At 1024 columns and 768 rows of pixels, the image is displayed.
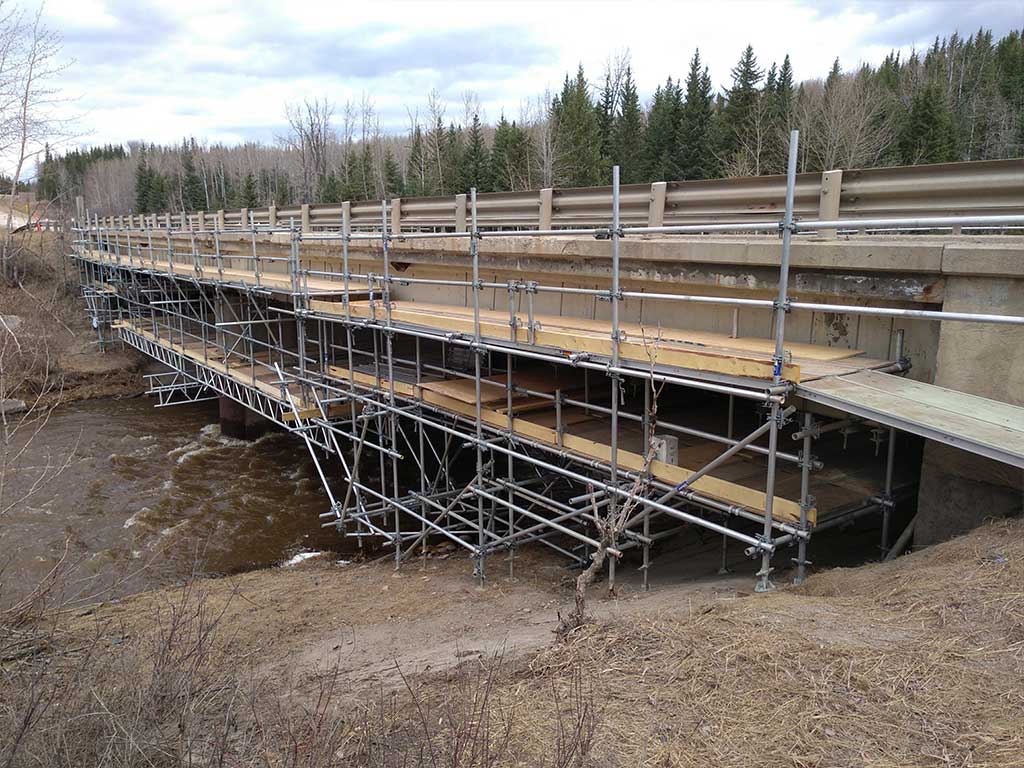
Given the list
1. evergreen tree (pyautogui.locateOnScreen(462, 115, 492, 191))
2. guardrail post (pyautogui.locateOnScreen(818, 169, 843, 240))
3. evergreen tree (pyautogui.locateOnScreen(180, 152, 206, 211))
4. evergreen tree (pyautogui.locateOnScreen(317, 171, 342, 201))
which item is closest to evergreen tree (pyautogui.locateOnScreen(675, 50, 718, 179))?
evergreen tree (pyautogui.locateOnScreen(462, 115, 492, 191))

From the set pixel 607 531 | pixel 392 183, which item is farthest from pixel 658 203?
pixel 392 183

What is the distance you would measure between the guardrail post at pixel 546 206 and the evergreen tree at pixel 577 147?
33690 millimetres

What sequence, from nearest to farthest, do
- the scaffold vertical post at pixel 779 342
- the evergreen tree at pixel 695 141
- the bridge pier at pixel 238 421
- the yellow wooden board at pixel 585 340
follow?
the scaffold vertical post at pixel 779 342, the yellow wooden board at pixel 585 340, the bridge pier at pixel 238 421, the evergreen tree at pixel 695 141

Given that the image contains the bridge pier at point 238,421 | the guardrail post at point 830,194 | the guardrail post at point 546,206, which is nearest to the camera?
the guardrail post at point 830,194

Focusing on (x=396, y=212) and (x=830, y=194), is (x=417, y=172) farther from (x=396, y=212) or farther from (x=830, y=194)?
(x=830, y=194)

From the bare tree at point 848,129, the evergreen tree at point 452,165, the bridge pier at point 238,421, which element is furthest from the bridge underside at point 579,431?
the evergreen tree at point 452,165

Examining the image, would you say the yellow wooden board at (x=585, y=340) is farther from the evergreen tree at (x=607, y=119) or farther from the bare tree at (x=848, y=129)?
the evergreen tree at (x=607, y=119)

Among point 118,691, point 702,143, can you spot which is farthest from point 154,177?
point 118,691

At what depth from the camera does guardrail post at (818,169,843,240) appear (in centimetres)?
656

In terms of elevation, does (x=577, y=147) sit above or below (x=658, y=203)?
above

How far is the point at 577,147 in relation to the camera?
44250mm

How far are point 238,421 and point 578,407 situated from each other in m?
12.8

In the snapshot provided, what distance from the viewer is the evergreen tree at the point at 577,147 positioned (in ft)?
143

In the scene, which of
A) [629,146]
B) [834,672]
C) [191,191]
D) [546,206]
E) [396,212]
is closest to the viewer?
[834,672]
